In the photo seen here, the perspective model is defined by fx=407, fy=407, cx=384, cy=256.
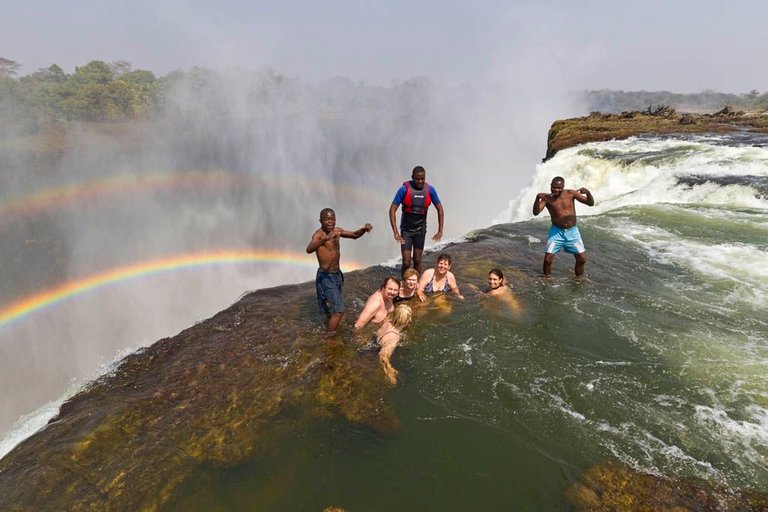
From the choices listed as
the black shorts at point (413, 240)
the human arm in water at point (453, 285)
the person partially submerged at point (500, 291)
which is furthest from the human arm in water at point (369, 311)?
the person partially submerged at point (500, 291)

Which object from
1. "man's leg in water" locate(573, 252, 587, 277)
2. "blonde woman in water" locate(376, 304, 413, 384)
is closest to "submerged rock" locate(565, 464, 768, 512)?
"blonde woman in water" locate(376, 304, 413, 384)

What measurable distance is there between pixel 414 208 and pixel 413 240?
800 millimetres

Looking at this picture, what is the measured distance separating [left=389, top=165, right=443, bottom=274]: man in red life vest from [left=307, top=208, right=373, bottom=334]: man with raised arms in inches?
55.5

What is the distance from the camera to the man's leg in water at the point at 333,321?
6141 mm

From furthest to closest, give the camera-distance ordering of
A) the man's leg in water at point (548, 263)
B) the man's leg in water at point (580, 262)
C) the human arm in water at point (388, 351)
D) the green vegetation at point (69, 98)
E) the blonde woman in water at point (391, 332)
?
the green vegetation at point (69, 98) < the man's leg in water at point (548, 263) < the man's leg in water at point (580, 262) < the blonde woman in water at point (391, 332) < the human arm in water at point (388, 351)

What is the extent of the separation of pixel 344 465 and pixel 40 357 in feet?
105

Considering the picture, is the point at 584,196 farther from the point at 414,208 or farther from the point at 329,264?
the point at 329,264

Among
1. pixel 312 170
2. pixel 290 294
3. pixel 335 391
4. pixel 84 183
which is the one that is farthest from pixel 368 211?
pixel 335 391

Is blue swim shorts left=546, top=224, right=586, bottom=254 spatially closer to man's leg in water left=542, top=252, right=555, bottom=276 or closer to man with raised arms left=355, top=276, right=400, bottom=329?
man's leg in water left=542, top=252, right=555, bottom=276

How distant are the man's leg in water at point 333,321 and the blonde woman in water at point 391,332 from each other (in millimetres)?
635

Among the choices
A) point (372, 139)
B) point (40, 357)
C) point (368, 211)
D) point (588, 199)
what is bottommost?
point (40, 357)

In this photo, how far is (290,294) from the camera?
8172 millimetres

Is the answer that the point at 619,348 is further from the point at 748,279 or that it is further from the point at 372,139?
the point at 372,139

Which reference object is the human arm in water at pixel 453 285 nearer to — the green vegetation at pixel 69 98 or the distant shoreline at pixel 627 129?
the distant shoreline at pixel 627 129
